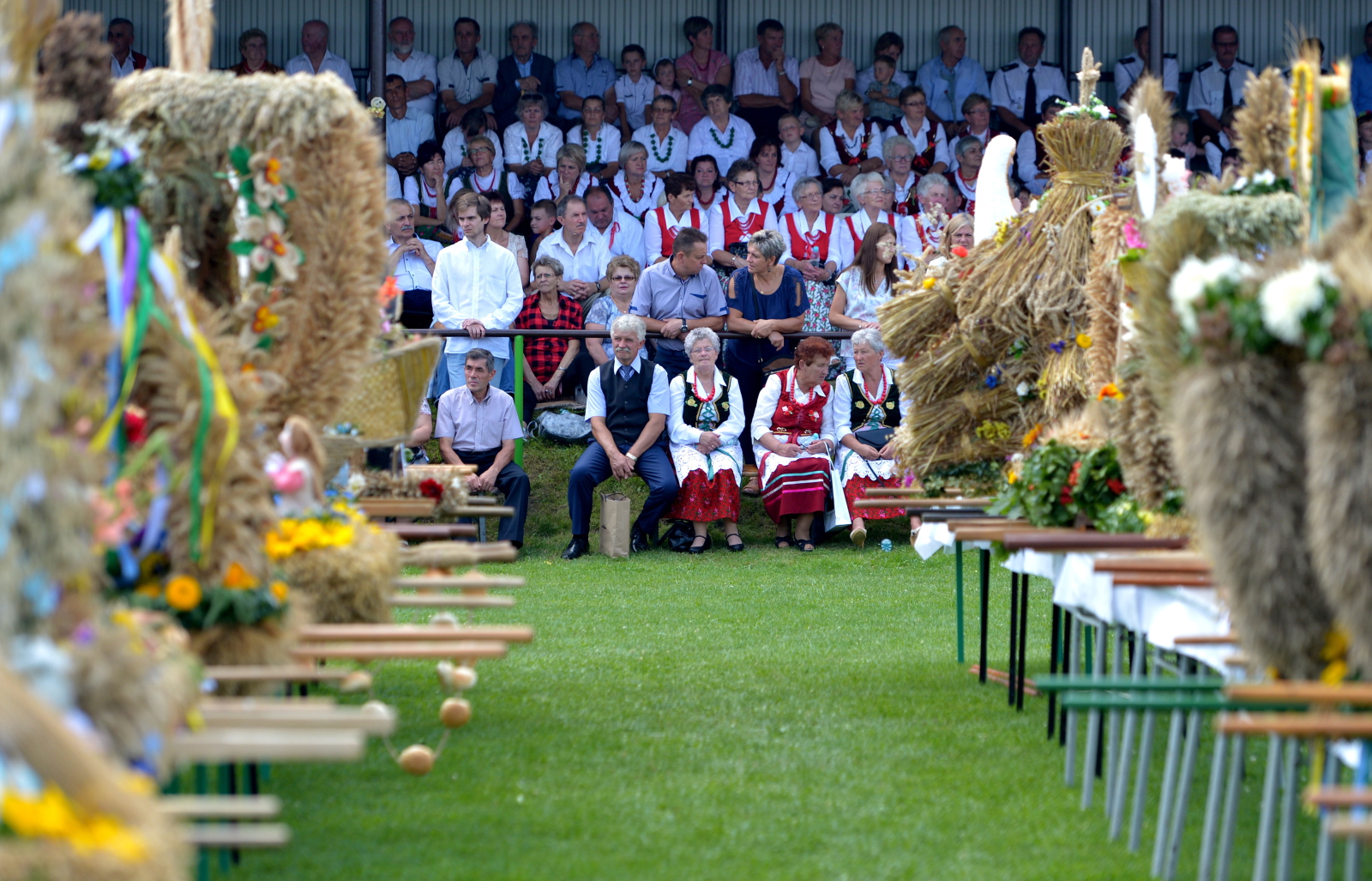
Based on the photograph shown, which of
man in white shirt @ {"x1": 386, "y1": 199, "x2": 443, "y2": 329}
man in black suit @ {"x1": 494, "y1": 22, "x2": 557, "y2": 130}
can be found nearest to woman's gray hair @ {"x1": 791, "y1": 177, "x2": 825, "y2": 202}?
man in black suit @ {"x1": 494, "y1": 22, "x2": 557, "y2": 130}

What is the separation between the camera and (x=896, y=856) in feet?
13.9

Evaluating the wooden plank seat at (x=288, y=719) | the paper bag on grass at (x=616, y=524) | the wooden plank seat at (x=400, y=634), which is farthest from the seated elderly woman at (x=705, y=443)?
the wooden plank seat at (x=288, y=719)

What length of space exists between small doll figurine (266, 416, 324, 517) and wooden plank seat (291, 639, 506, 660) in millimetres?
539

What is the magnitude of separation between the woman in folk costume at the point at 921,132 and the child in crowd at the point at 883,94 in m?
0.19

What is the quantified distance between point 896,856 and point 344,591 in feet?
5.41

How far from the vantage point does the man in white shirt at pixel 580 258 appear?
11.3 metres

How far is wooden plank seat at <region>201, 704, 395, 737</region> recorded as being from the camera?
2834 mm

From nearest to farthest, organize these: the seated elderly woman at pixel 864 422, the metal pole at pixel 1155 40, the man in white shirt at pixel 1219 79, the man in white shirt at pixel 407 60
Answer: the seated elderly woman at pixel 864 422 < the metal pole at pixel 1155 40 < the man in white shirt at pixel 407 60 < the man in white shirt at pixel 1219 79

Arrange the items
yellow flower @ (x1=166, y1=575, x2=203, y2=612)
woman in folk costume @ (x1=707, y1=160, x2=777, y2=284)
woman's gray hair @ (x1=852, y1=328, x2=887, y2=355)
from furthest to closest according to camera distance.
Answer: woman in folk costume @ (x1=707, y1=160, x2=777, y2=284), woman's gray hair @ (x1=852, y1=328, x2=887, y2=355), yellow flower @ (x1=166, y1=575, x2=203, y2=612)

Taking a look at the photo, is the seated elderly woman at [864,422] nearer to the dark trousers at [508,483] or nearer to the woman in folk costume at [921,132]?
the dark trousers at [508,483]

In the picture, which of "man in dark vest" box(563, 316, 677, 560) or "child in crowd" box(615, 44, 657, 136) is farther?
"child in crowd" box(615, 44, 657, 136)

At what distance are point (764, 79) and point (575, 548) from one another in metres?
5.13

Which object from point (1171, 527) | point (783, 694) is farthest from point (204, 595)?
point (783, 694)

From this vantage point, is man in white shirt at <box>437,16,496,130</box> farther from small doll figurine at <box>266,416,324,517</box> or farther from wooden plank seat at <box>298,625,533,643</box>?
wooden plank seat at <box>298,625,533,643</box>
